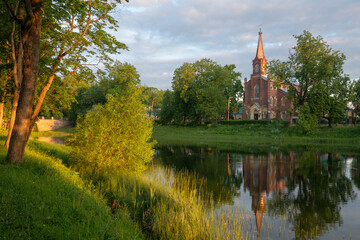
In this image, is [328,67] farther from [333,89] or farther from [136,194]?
[136,194]

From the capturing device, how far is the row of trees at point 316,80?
45.0m

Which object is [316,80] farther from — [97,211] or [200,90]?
[97,211]

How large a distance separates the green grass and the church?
64484 millimetres

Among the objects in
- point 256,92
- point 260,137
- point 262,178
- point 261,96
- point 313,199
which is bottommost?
point 262,178

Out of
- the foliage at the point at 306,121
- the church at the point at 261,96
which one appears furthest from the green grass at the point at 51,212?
the church at the point at 261,96

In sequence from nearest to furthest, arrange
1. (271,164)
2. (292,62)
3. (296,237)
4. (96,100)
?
(296,237), (271,164), (292,62), (96,100)

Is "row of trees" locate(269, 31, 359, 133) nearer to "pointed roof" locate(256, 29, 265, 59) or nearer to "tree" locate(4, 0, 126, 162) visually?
"pointed roof" locate(256, 29, 265, 59)

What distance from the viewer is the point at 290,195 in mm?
12766

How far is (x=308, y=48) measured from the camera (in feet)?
156

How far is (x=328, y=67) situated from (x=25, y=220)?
50.6m

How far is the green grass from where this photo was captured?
18.0 ft

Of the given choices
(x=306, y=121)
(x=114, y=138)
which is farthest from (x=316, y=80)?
(x=114, y=138)

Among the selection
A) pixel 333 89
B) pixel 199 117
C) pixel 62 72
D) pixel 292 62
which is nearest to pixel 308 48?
pixel 292 62

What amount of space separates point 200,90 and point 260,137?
772 inches
